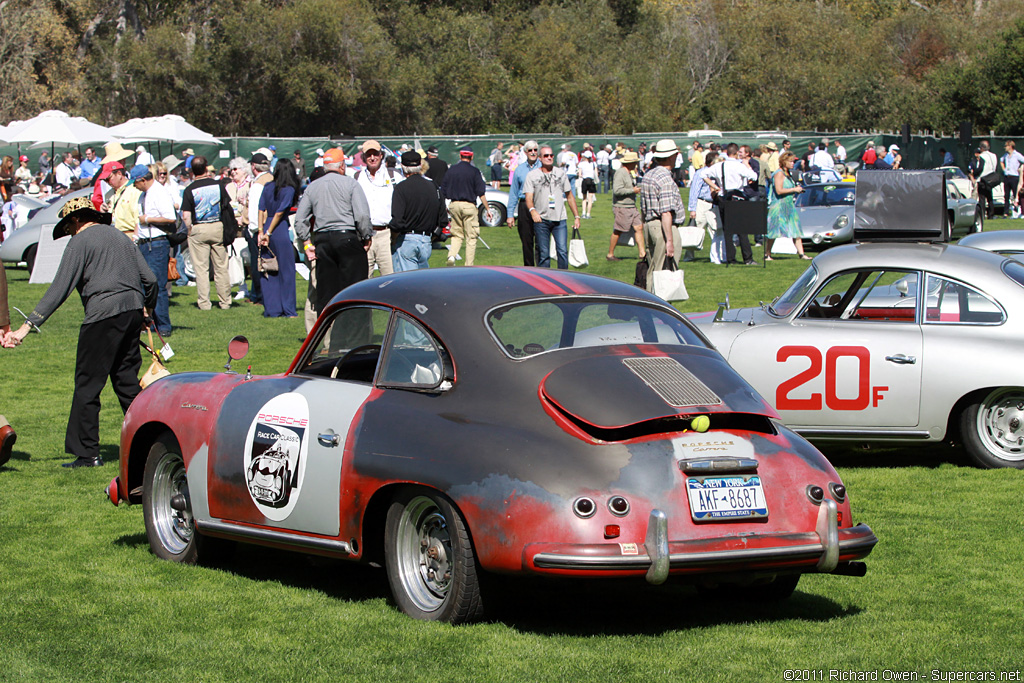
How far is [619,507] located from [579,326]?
3.98 feet

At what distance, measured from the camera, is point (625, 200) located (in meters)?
23.0

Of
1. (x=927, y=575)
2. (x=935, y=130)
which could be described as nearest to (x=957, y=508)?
(x=927, y=575)

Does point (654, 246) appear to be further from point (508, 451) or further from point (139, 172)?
point (508, 451)

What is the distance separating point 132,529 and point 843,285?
5.38 m

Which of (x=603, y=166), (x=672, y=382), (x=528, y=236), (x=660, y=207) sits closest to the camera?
(x=672, y=382)

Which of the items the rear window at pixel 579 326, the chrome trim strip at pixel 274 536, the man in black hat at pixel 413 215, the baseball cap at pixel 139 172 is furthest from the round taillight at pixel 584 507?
the baseball cap at pixel 139 172

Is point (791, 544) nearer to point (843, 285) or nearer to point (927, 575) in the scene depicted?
point (927, 575)

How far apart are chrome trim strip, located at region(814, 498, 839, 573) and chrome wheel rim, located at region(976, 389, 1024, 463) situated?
4206 millimetres

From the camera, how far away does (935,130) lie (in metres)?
58.0

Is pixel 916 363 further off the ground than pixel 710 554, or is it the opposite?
pixel 916 363

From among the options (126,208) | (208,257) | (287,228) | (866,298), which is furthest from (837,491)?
(208,257)

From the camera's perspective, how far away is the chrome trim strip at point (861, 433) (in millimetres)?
9016

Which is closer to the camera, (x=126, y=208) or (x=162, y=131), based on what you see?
(x=126, y=208)

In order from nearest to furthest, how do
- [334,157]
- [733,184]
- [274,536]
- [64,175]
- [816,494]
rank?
[816,494]
[274,536]
[334,157]
[733,184]
[64,175]
